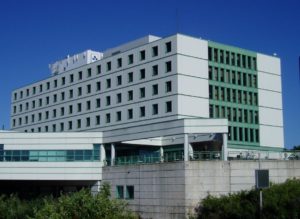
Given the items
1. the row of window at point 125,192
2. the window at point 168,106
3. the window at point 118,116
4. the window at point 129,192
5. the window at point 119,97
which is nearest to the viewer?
the window at point 129,192

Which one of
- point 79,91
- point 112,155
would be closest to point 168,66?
point 112,155

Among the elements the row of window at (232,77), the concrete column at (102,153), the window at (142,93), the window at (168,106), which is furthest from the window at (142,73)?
the concrete column at (102,153)

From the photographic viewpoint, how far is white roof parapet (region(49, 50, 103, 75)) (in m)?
91.9

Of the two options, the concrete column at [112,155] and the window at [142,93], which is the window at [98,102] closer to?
the window at [142,93]

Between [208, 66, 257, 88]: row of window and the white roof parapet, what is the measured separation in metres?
24.4

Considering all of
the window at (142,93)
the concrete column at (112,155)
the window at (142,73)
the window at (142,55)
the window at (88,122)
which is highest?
the window at (142,55)

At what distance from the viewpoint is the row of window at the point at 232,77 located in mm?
77562

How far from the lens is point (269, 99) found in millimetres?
83375

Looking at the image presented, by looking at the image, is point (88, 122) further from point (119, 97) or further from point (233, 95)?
point (233, 95)

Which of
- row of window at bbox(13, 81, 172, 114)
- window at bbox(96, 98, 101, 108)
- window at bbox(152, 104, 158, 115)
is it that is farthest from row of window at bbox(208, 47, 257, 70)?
window at bbox(96, 98, 101, 108)

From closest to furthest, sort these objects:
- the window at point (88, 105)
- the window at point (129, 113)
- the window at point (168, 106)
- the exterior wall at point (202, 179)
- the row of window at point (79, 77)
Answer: the exterior wall at point (202, 179) < the window at point (168, 106) < the row of window at point (79, 77) < the window at point (129, 113) < the window at point (88, 105)

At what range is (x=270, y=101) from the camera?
83.5m

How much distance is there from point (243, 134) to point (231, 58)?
11.9 m

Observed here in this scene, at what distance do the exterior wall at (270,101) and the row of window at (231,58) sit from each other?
5.58 ft
